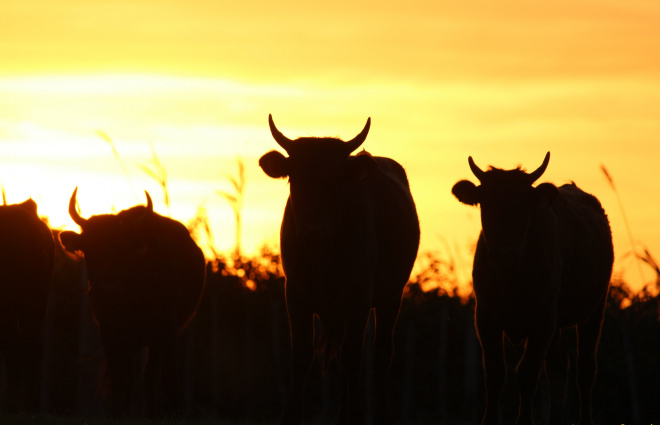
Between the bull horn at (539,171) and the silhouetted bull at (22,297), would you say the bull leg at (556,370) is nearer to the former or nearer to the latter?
the bull horn at (539,171)

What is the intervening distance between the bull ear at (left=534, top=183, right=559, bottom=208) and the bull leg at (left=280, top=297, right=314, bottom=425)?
250cm

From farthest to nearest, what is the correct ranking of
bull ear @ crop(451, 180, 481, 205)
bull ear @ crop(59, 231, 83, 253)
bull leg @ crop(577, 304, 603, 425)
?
bull ear @ crop(59, 231, 83, 253) → bull leg @ crop(577, 304, 603, 425) → bull ear @ crop(451, 180, 481, 205)

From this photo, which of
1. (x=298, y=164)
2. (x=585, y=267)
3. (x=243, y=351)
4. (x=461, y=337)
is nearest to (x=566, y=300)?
(x=585, y=267)

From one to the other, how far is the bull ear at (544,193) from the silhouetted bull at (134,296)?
4.67 m

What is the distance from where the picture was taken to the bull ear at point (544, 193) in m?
9.95

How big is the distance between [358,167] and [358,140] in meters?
0.22

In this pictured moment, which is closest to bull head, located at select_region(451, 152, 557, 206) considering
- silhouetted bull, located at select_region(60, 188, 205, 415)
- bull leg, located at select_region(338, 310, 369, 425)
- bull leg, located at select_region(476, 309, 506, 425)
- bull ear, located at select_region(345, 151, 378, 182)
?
Result: bull leg, located at select_region(476, 309, 506, 425)

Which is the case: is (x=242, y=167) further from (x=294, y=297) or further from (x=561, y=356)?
(x=294, y=297)

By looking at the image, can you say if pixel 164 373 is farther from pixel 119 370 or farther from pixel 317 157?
pixel 317 157

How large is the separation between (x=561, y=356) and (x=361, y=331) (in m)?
3.66

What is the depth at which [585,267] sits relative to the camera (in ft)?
37.0

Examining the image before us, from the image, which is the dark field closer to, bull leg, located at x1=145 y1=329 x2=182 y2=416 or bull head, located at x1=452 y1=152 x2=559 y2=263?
bull leg, located at x1=145 y1=329 x2=182 y2=416

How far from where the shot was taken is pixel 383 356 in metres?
10.4

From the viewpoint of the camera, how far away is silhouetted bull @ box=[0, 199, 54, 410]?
492 inches
